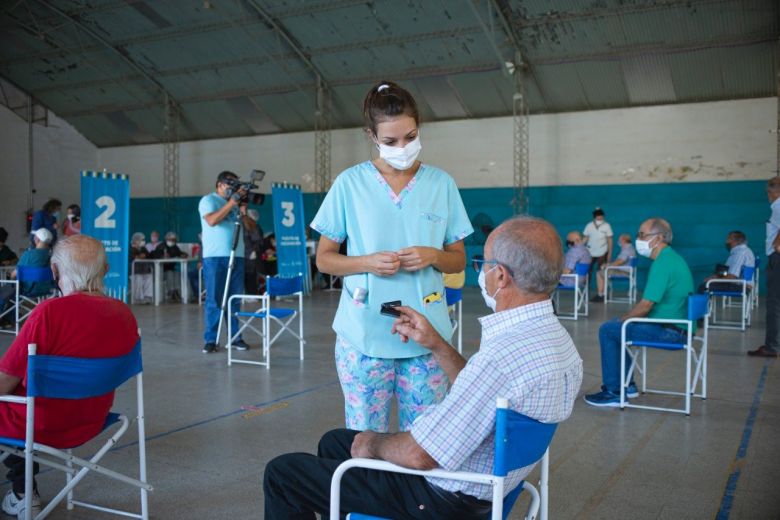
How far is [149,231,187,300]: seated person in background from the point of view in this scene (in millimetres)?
11594

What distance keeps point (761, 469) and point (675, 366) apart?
2.70m

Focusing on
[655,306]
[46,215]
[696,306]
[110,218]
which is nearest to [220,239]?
[110,218]

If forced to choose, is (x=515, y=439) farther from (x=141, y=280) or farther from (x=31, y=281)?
(x=141, y=280)

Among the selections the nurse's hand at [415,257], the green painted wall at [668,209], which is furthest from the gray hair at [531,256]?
the green painted wall at [668,209]

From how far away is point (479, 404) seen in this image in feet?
4.64

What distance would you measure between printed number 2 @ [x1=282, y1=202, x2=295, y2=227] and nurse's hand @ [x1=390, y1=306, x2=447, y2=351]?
8.50 m

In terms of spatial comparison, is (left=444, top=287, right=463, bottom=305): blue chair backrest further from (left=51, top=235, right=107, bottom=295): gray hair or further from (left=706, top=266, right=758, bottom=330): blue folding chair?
(left=706, top=266, right=758, bottom=330): blue folding chair

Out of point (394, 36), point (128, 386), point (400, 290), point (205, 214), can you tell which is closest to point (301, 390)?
point (128, 386)

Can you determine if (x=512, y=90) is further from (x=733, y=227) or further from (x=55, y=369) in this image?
(x=55, y=369)

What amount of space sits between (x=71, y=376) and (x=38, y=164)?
19290 mm

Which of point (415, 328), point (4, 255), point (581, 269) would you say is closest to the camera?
point (415, 328)

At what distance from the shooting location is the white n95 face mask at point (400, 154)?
183 centimetres

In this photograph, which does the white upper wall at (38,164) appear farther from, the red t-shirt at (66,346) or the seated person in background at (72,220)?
the red t-shirt at (66,346)

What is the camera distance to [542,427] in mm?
1473
